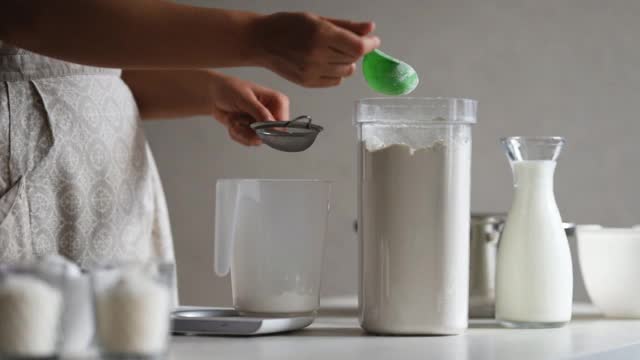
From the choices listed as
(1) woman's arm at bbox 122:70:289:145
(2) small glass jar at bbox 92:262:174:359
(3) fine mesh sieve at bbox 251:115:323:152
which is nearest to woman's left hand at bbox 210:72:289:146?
(1) woman's arm at bbox 122:70:289:145

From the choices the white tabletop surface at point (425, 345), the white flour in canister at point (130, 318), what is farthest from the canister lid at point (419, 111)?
the white flour in canister at point (130, 318)

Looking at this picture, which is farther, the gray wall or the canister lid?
the gray wall

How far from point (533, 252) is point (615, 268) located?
0.21 meters

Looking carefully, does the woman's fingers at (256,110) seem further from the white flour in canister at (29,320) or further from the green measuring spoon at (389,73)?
the white flour in canister at (29,320)

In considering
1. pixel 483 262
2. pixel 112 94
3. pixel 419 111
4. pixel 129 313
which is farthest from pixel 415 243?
pixel 112 94

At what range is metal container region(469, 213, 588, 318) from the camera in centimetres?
124

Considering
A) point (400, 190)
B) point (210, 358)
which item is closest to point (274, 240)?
point (400, 190)

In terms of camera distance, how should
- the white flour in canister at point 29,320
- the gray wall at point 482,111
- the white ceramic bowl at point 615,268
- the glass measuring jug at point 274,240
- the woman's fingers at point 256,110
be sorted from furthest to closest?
the gray wall at point 482,111
the woman's fingers at point 256,110
the white ceramic bowl at point 615,268
the glass measuring jug at point 274,240
the white flour in canister at point 29,320

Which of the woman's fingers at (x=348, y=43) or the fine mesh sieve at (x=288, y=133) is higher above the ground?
the woman's fingers at (x=348, y=43)

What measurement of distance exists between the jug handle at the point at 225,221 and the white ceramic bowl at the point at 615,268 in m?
0.49

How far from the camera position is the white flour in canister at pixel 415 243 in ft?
3.28

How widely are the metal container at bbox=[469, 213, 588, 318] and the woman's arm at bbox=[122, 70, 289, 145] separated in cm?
34

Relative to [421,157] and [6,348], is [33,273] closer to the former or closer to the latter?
[6,348]

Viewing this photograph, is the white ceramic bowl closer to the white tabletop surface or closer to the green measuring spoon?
the white tabletop surface
